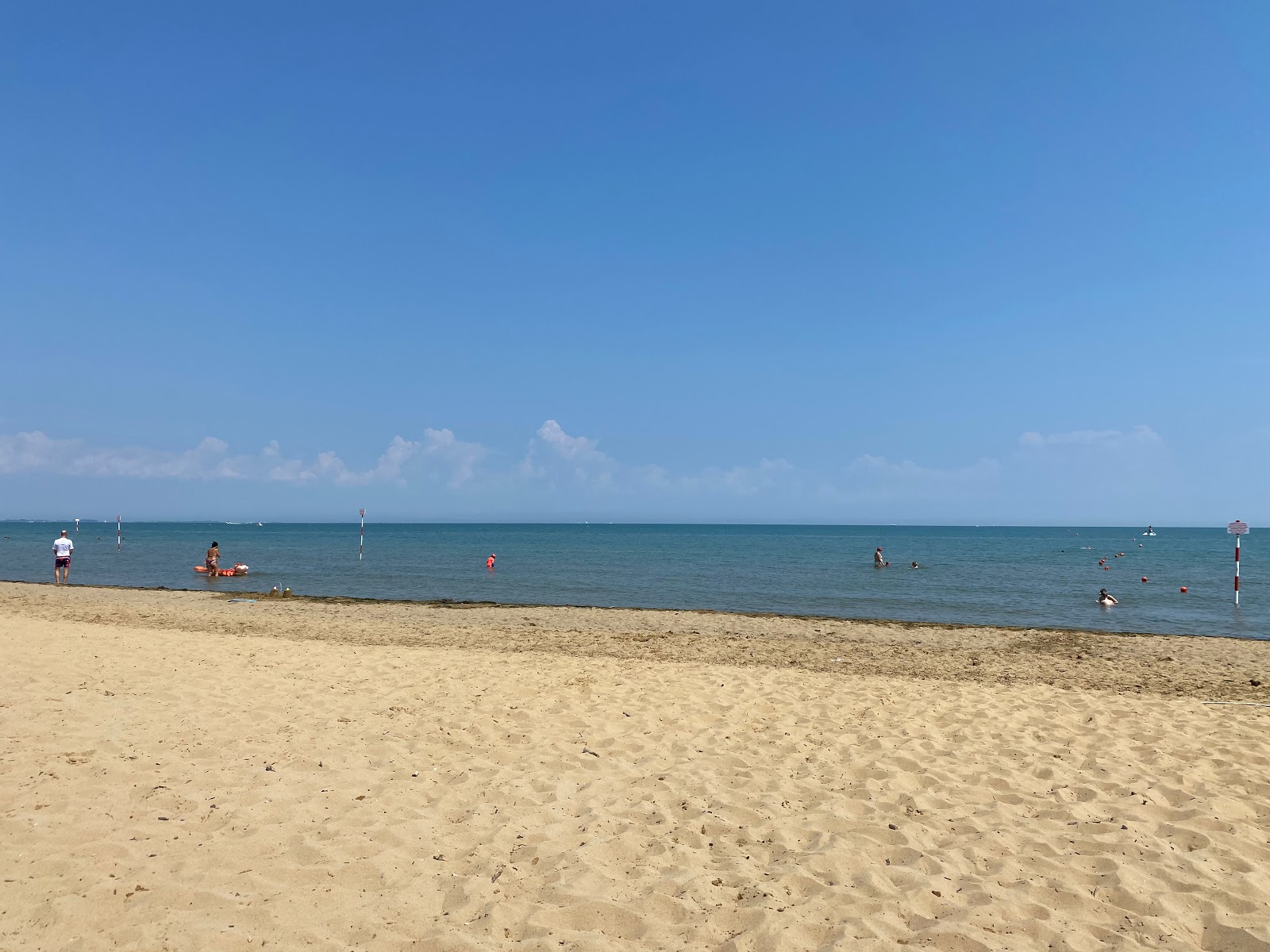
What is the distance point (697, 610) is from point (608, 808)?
1778 cm

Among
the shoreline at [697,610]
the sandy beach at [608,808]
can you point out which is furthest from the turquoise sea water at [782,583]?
the sandy beach at [608,808]

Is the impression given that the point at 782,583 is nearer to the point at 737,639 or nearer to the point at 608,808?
the point at 737,639

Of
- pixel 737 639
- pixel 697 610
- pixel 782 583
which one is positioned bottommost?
pixel 782 583

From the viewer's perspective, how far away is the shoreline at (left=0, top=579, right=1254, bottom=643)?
18906 millimetres

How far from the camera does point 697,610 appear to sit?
76.6 ft

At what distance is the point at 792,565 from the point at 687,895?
42.5 metres

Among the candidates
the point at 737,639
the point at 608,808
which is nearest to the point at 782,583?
the point at 737,639

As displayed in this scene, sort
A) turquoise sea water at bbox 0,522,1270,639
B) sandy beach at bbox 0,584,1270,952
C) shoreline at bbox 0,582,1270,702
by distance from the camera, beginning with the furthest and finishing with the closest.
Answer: turquoise sea water at bbox 0,522,1270,639
shoreline at bbox 0,582,1270,702
sandy beach at bbox 0,584,1270,952

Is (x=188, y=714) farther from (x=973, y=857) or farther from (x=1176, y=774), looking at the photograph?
(x=1176, y=774)

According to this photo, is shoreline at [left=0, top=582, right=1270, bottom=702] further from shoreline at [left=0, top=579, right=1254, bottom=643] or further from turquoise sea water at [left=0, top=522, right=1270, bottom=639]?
turquoise sea water at [left=0, top=522, right=1270, bottom=639]

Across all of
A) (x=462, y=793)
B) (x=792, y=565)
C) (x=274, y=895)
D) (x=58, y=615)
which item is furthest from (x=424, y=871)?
(x=792, y=565)

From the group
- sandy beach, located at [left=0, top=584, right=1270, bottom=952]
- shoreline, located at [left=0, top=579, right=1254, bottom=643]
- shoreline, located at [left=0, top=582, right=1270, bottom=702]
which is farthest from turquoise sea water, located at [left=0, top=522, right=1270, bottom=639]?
sandy beach, located at [left=0, top=584, right=1270, bottom=952]

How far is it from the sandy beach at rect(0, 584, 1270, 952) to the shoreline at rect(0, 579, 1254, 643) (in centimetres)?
850

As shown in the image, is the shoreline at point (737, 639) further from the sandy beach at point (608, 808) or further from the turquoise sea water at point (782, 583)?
the turquoise sea water at point (782, 583)
